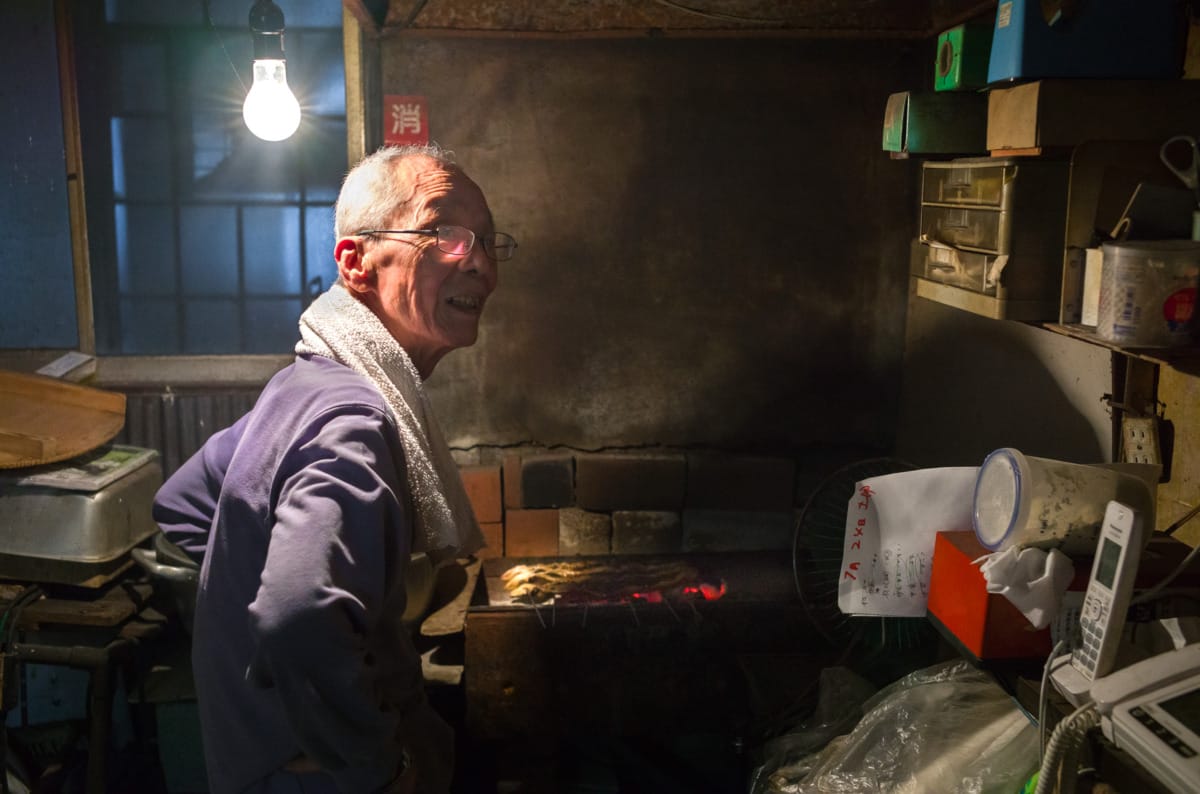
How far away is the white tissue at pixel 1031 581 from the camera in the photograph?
1.85m

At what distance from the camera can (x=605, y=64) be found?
159 inches

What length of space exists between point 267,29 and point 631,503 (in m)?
2.24

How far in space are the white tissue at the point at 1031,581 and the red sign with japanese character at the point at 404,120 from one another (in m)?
2.91

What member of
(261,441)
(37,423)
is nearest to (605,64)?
(37,423)

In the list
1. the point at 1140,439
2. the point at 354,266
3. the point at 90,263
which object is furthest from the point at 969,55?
the point at 90,263

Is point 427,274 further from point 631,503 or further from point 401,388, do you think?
point 631,503

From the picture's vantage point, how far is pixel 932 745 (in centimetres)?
215

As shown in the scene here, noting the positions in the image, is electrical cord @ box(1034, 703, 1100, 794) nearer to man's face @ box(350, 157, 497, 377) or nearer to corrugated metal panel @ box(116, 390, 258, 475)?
man's face @ box(350, 157, 497, 377)

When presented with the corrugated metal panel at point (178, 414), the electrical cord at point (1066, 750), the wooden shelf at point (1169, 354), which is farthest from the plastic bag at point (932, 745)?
the corrugated metal panel at point (178, 414)

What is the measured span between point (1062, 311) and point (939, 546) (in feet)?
1.88

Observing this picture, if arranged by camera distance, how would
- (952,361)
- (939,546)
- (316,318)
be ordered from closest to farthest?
(316,318) < (939,546) < (952,361)

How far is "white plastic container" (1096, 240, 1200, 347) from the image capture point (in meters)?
1.88

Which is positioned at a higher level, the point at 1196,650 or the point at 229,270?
the point at 229,270

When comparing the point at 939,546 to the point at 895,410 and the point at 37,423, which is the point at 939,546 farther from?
the point at 37,423
